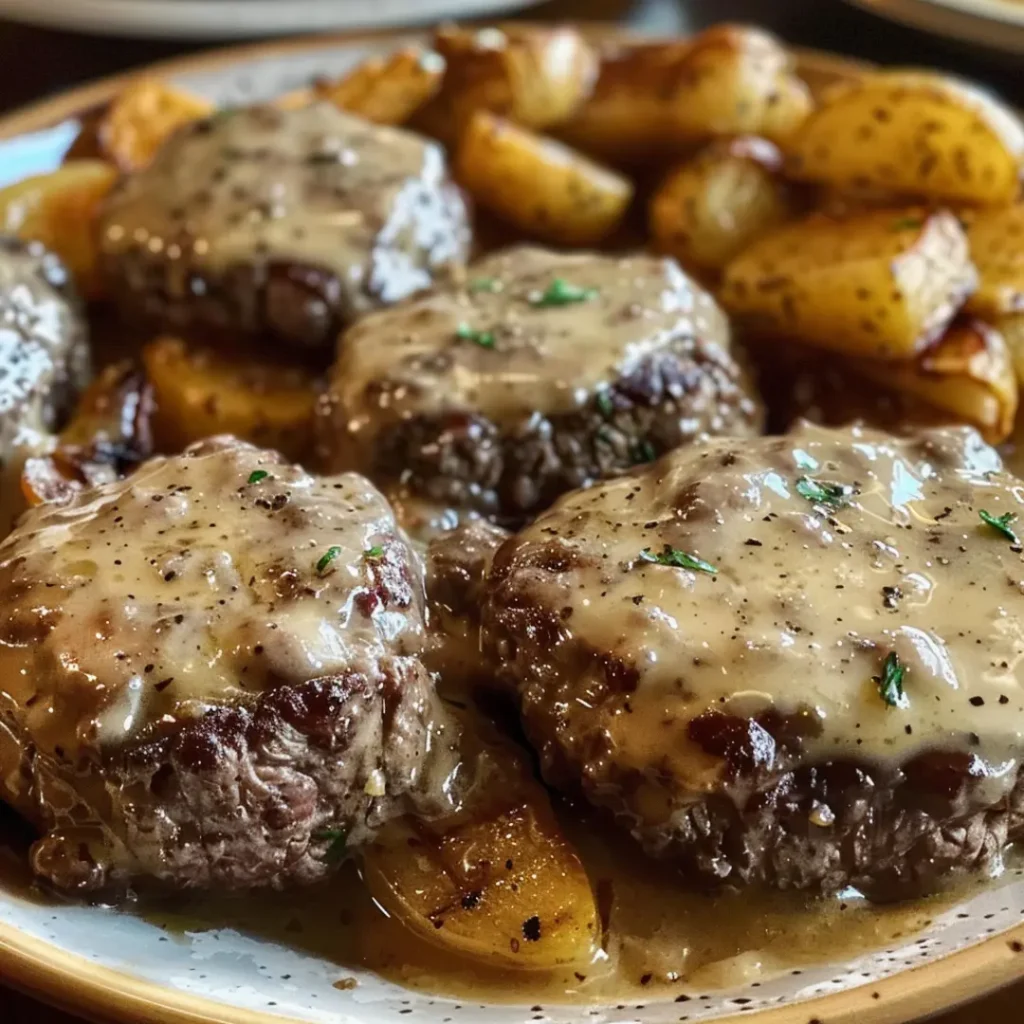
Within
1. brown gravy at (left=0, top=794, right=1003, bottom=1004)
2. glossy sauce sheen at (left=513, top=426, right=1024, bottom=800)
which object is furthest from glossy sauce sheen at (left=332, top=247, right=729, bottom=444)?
brown gravy at (left=0, top=794, right=1003, bottom=1004)

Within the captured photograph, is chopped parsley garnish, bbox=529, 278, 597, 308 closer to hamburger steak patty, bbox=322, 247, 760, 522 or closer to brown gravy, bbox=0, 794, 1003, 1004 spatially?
hamburger steak patty, bbox=322, 247, 760, 522

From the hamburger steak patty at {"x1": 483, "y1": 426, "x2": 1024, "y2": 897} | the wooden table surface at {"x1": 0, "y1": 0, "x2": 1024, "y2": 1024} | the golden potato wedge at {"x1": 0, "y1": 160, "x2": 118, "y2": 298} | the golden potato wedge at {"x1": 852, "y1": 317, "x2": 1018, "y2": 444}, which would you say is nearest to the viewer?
the hamburger steak patty at {"x1": 483, "y1": 426, "x2": 1024, "y2": 897}

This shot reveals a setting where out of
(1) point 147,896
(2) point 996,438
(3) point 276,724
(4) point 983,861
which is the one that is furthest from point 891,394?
(1) point 147,896

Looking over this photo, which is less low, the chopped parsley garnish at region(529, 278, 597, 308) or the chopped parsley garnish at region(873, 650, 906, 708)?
the chopped parsley garnish at region(529, 278, 597, 308)

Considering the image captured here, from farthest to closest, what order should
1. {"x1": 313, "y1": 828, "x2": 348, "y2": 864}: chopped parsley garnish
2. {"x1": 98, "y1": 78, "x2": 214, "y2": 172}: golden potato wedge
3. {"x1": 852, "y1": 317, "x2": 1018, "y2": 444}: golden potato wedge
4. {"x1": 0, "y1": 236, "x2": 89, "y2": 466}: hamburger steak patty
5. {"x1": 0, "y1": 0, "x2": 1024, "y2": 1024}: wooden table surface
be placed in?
{"x1": 0, "y1": 0, "x2": 1024, "y2": 1024}: wooden table surface
{"x1": 98, "y1": 78, "x2": 214, "y2": 172}: golden potato wedge
{"x1": 852, "y1": 317, "x2": 1018, "y2": 444}: golden potato wedge
{"x1": 0, "y1": 236, "x2": 89, "y2": 466}: hamburger steak patty
{"x1": 313, "y1": 828, "x2": 348, "y2": 864}: chopped parsley garnish

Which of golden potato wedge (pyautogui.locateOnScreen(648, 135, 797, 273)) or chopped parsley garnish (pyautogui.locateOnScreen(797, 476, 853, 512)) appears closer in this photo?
chopped parsley garnish (pyautogui.locateOnScreen(797, 476, 853, 512))

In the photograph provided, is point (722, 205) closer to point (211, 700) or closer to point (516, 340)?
point (516, 340)

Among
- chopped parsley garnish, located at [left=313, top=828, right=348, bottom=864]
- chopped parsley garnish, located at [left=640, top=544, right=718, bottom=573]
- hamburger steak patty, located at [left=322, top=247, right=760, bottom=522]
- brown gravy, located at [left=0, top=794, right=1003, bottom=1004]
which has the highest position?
chopped parsley garnish, located at [left=640, top=544, right=718, bottom=573]
